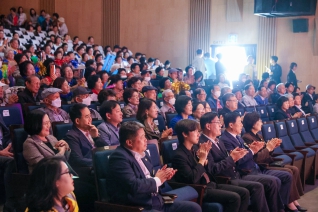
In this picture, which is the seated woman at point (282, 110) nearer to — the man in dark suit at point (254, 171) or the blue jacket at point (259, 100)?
the blue jacket at point (259, 100)

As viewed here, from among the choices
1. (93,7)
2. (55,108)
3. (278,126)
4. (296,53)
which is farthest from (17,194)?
(93,7)

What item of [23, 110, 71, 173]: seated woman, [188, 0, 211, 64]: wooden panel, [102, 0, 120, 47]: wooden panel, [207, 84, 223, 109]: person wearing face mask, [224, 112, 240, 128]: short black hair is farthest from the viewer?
[102, 0, 120, 47]: wooden panel

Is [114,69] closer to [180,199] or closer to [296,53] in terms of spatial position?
[296,53]

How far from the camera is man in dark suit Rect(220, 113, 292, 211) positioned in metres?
4.46

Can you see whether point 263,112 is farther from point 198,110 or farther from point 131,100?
point 131,100

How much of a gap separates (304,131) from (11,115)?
4.06 m

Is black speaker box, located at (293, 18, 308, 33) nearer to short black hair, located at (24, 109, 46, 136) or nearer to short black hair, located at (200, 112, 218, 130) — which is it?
short black hair, located at (200, 112, 218, 130)

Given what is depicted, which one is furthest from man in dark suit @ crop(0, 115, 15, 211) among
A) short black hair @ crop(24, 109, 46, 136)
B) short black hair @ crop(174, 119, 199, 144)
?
short black hair @ crop(174, 119, 199, 144)

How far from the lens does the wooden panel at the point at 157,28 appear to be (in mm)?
13477

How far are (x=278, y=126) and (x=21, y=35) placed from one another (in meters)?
8.04

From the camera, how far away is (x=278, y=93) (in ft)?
30.6

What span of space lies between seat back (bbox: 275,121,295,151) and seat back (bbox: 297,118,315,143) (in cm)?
47

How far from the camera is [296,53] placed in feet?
39.5

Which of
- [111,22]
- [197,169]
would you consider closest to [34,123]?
[197,169]
